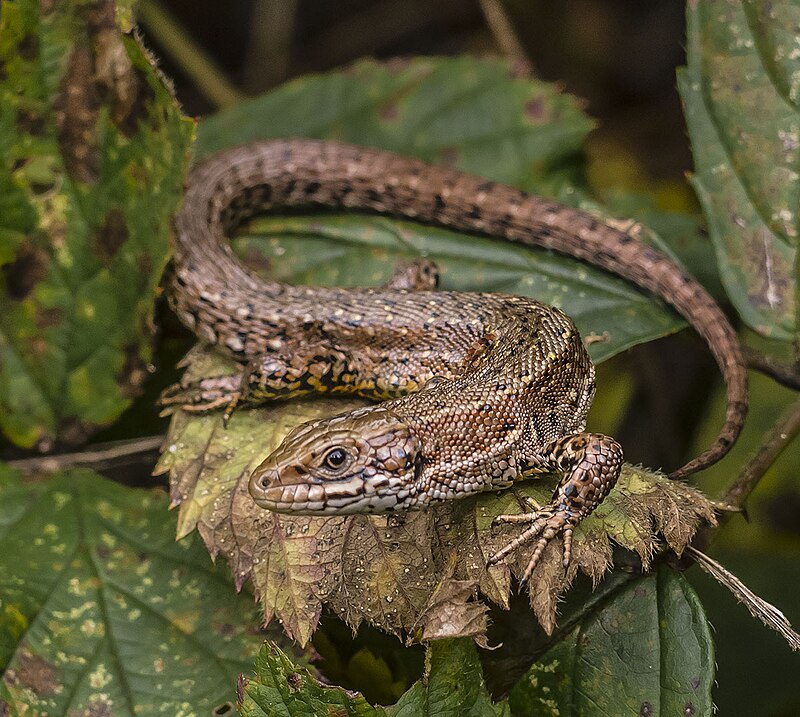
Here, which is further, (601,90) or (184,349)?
(601,90)

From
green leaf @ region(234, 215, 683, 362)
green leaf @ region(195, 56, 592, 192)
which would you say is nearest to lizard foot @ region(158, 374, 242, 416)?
green leaf @ region(234, 215, 683, 362)

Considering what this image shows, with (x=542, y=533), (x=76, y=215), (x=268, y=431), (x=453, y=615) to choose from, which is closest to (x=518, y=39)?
(x=76, y=215)

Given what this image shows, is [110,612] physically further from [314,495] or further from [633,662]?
[633,662]

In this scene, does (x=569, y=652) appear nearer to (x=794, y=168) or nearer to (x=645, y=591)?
(x=645, y=591)

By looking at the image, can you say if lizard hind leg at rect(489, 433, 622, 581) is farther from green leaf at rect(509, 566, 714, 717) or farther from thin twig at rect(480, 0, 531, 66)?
thin twig at rect(480, 0, 531, 66)

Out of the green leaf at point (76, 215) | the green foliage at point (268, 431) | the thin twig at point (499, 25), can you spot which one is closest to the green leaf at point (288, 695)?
the green foliage at point (268, 431)

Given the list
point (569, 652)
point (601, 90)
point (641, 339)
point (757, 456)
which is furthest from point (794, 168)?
point (601, 90)
